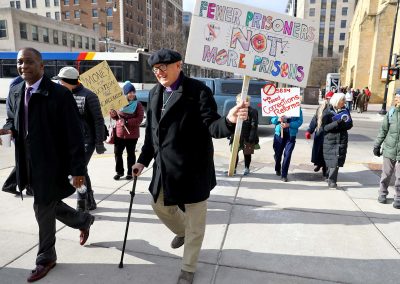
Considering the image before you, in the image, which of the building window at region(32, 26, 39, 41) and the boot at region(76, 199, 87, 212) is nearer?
the boot at region(76, 199, 87, 212)

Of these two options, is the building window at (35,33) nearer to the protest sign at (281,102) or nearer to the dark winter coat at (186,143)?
the protest sign at (281,102)

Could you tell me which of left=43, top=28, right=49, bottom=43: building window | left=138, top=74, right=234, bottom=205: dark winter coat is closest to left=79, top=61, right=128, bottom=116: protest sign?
left=138, top=74, right=234, bottom=205: dark winter coat

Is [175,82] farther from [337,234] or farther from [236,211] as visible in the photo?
[337,234]

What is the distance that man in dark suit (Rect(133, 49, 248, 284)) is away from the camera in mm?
2635

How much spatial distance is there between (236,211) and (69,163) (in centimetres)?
246

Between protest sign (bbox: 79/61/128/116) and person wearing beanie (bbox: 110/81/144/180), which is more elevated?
protest sign (bbox: 79/61/128/116)

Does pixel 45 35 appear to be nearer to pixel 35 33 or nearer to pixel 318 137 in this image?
Answer: pixel 35 33

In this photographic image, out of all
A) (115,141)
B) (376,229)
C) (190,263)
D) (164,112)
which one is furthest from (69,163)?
(376,229)

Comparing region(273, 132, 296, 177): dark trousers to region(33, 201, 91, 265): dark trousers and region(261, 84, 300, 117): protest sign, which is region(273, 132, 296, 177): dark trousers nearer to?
region(261, 84, 300, 117): protest sign

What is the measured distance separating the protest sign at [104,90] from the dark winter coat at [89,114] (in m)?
1.61

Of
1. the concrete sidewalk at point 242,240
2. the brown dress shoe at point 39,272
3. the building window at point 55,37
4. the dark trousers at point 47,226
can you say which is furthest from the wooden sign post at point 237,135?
the building window at point 55,37

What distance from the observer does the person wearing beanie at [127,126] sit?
557cm

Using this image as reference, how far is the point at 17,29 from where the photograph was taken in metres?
39.9

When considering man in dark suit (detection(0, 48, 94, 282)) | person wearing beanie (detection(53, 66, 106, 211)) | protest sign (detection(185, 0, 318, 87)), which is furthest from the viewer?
protest sign (detection(185, 0, 318, 87))
